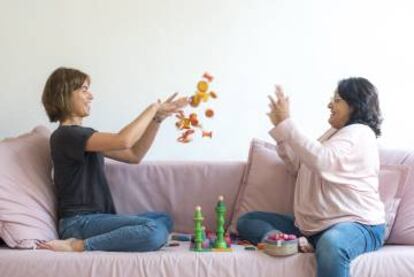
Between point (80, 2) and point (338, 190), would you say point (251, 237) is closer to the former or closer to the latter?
point (338, 190)

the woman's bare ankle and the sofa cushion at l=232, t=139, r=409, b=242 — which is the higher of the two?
the sofa cushion at l=232, t=139, r=409, b=242

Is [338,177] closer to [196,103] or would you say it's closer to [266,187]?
[266,187]

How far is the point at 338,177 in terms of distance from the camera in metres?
2.00

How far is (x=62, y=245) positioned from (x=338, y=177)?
39.2 inches

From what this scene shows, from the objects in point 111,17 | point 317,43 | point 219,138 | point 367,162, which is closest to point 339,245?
point 367,162

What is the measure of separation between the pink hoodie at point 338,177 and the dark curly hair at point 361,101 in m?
0.05

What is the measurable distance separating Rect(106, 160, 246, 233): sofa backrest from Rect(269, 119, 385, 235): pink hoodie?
0.41 m

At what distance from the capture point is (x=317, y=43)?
8.77 ft

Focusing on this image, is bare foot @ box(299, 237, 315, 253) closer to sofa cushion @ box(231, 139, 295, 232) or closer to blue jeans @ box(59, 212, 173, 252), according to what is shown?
sofa cushion @ box(231, 139, 295, 232)

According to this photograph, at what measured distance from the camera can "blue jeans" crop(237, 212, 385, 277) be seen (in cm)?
180

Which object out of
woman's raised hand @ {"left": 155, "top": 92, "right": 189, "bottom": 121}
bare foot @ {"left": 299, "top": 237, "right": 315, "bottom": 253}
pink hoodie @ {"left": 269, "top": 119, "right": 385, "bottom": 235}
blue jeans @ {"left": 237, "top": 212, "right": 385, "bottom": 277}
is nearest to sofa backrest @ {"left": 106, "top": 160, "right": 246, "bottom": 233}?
blue jeans @ {"left": 237, "top": 212, "right": 385, "bottom": 277}

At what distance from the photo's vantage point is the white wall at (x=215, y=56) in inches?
104

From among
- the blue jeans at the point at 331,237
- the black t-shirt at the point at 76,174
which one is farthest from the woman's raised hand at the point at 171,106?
the blue jeans at the point at 331,237

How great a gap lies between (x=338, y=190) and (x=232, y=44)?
957 mm
